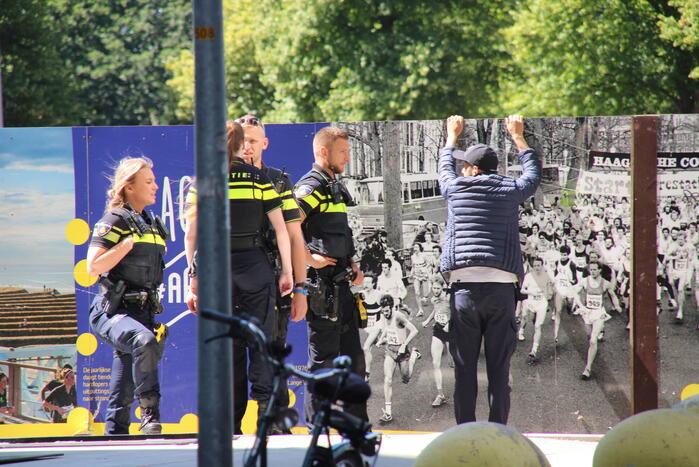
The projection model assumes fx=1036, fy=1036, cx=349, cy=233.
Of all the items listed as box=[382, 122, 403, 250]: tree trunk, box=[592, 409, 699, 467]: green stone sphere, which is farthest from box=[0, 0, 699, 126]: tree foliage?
box=[592, 409, 699, 467]: green stone sphere

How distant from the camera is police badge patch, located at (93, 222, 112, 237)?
25.2ft

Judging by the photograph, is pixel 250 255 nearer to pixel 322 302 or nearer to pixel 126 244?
pixel 322 302

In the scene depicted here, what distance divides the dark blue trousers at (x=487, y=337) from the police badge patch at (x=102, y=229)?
2594mm

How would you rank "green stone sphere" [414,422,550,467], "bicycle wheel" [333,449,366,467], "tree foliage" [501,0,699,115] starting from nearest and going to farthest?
1. "bicycle wheel" [333,449,366,467]
2. "green stone sphere" [414,422,550,467]
3. "tree foliage" [501,0,699,115]

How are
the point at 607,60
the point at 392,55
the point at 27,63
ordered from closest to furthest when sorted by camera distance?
the point at 607,60
the point at 392,55
the point at 27,63

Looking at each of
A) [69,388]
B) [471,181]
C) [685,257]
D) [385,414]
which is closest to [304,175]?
[471,181]

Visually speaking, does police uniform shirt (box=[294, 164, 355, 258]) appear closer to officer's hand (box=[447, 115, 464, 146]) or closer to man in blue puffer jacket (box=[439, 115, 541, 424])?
man in blue puffer jacket (box=[439, 115, 541, 424])

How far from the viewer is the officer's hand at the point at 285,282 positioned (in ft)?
25.0

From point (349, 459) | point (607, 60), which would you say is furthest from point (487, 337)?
point (607, 60)

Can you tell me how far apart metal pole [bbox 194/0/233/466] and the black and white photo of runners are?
3.55m

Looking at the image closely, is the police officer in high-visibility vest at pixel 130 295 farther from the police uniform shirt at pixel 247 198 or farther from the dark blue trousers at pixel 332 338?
the dark blue trousers at pixel 332 338

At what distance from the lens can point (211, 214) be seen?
4.73m

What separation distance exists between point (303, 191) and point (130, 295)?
152 cm

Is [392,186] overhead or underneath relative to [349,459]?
overhead
